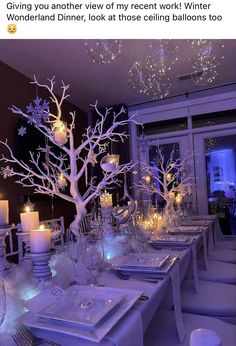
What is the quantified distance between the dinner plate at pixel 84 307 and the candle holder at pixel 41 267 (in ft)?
0.40

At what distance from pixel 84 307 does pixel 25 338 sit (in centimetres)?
15

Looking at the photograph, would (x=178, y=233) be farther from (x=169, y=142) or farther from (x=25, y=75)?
(x=169, y=142)

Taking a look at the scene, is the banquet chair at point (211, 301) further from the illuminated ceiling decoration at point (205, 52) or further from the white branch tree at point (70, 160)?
the illuminated ceiling decoration at point (205, 52)

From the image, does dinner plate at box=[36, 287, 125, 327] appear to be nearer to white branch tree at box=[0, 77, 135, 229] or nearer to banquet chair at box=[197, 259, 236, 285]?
white branch tree at box=[0, 77, 135, 229]

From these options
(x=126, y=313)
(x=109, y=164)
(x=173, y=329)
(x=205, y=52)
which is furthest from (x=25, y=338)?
(x=205, y=52)

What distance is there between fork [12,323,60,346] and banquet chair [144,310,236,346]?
20.3 inches

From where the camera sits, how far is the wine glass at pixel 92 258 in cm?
96

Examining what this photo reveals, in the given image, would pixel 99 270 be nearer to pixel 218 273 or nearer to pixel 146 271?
pixel 146 271

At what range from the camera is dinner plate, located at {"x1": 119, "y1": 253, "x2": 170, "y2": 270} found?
3.47ft

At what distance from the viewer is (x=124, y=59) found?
301cm

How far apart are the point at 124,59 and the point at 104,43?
151cm

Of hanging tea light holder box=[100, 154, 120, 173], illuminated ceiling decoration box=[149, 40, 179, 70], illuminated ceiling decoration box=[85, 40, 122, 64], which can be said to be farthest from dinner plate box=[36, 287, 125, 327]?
illuminated ceiling decoration box=[149, 40, 179, 70]
